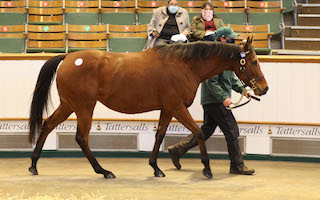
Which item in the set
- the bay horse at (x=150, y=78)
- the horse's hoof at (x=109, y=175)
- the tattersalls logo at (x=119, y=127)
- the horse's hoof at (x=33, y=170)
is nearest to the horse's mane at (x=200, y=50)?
the bay horse at (x=150, y=78)

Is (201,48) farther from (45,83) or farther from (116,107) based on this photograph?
(45,83)

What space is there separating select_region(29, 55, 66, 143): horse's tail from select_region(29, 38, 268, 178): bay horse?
4cm

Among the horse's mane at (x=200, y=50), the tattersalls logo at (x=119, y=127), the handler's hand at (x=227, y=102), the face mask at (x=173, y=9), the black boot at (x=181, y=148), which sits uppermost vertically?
the face mask at (x=173, y=9)

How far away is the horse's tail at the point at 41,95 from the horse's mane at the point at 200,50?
124 centimetres

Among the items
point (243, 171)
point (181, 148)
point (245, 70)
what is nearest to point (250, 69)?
point (245, 70)

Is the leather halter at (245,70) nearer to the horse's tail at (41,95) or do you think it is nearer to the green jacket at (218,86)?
the green jacket at (218,86)

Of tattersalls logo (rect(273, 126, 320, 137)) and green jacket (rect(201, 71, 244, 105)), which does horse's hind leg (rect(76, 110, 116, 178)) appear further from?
tattersalls logo (rect(273, 126, 320, 137))

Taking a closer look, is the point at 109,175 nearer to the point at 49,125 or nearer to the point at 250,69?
the point at 49,125

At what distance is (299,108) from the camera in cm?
641

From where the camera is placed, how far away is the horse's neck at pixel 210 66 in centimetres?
543

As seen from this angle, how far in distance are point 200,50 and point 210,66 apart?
215 mm

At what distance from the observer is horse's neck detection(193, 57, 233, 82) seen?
543 cm

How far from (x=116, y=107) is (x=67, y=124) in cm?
154

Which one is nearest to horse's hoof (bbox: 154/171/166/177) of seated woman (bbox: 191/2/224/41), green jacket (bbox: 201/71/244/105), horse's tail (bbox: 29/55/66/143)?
green jacket (bbox: 201/71/244/105)
